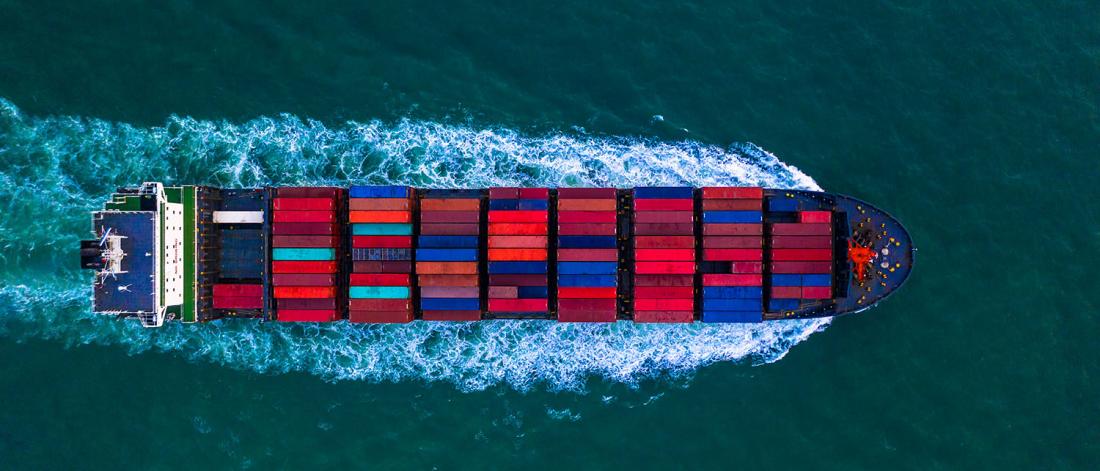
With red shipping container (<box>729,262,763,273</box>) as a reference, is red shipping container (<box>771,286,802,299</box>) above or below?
below

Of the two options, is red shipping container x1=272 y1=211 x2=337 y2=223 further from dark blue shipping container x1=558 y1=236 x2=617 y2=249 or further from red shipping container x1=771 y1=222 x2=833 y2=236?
A: red shipping container x1=771 y1=222 x2=833 y2=236

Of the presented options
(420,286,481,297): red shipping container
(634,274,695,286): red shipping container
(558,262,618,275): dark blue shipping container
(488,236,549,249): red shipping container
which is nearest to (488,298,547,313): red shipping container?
(420,286,481,297): red shipping container

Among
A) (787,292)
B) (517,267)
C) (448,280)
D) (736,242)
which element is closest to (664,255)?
(736,242)

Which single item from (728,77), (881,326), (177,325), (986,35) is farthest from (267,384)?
(986,35)

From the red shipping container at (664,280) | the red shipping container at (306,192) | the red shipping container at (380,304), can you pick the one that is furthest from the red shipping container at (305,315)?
the red shipping container at (664,280)

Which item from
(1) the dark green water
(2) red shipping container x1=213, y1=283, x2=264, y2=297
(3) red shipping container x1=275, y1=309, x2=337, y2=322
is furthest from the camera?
(1) the dark green water

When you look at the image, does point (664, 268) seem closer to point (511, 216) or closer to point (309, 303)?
point (511, 216)
